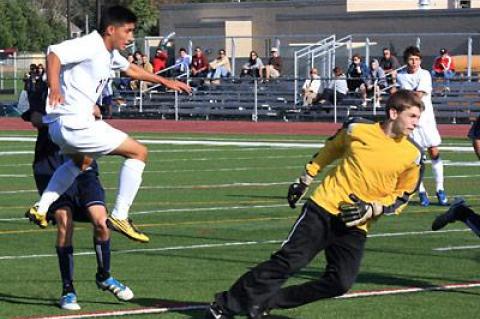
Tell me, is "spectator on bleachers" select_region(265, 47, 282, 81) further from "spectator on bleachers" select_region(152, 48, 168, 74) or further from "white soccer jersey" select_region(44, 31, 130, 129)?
"white soccer jersey" select_region(44, 31, 130, 129)

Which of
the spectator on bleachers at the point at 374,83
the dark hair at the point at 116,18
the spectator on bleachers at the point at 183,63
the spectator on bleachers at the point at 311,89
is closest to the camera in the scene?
the dark hair at the point at 116,18

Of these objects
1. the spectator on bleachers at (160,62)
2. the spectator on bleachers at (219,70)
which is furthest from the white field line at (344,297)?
the spectator on bleachers at (160,62)

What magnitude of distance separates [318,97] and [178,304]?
29.1m

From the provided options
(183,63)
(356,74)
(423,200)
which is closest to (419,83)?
(423,200)

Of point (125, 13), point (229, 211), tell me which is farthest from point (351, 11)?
point (125, 13)

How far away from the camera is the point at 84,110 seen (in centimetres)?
1043

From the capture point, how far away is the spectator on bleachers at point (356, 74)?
124 feet

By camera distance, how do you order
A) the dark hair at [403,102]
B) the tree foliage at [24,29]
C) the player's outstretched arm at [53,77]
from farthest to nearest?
the tree foliage at [24,29]
the player's outstretched arm at [53,77]
the dark hair at [403,102]

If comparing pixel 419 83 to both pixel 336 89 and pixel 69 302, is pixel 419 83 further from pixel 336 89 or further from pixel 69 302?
pixel 336 89

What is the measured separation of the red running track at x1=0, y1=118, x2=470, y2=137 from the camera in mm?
35625

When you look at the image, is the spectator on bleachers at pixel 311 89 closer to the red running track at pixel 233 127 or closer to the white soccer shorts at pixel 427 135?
the red running track at pixel 233 127

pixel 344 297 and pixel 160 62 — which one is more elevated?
pixel 160 62

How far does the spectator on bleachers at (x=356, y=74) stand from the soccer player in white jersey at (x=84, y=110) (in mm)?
27371

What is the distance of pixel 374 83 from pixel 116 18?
2766 cm
